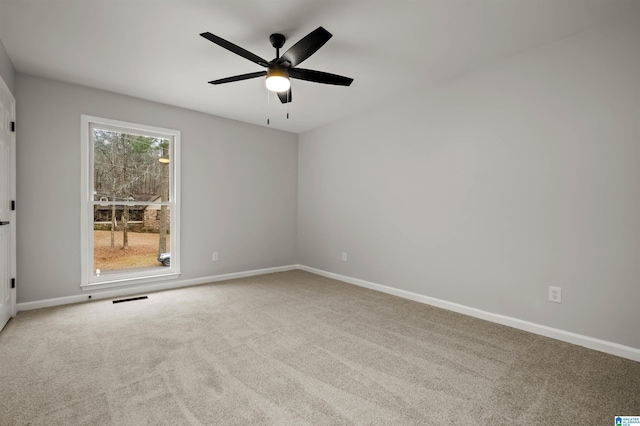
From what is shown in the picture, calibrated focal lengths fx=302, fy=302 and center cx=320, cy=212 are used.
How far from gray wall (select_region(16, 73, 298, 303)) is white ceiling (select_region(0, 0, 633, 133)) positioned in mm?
338

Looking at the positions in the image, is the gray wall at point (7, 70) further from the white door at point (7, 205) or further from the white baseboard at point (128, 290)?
the white baseboard at point (128, 290)

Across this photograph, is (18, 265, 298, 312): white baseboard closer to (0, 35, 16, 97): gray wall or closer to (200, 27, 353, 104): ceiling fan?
(0, 35, 16, 97): gray wall

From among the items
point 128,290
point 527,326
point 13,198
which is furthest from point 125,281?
point 527,326

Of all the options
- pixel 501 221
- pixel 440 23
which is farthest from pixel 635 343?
pixel 440 23

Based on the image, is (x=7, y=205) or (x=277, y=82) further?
(x=7, y=205)

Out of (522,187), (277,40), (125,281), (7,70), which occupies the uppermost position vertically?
(277,40)

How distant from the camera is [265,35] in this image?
2.45 m

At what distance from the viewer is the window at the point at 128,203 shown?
3557 millimetres

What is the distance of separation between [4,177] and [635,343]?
Answer: 5334 mm

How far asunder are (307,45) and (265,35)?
62 centimetres

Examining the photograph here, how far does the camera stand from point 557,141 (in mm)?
2520

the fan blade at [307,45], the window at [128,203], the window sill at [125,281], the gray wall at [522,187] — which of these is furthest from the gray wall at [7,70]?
the gray wall at [522,187]

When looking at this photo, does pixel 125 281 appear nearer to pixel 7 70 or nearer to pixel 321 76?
pixel 7 70

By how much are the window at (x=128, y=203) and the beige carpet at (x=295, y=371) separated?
0.75 m
